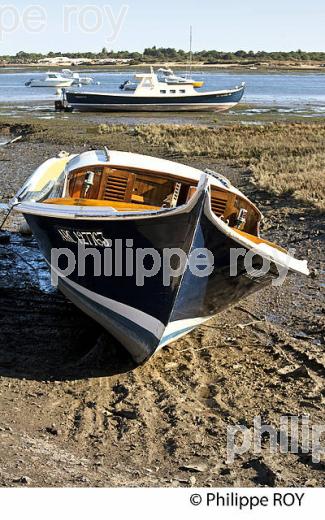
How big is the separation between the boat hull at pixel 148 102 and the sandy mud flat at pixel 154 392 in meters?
36.7

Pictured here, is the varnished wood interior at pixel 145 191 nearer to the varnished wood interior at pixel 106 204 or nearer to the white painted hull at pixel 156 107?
the varnished wood interior at pixel 106 204

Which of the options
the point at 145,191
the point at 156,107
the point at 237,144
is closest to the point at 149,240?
the point at 145,191

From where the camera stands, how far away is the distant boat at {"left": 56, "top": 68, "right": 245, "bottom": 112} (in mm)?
47500

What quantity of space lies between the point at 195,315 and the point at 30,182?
4.17 m

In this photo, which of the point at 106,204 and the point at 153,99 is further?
the point at 153,99

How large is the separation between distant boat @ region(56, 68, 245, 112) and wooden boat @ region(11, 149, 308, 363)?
124 ft

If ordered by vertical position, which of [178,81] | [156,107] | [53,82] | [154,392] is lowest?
[156,107]

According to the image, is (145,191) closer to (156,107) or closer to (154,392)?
(154,392)

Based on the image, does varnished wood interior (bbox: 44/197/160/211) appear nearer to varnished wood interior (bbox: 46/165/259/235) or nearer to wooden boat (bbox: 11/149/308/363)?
wooden boat (bbox: 11/149/308/363)

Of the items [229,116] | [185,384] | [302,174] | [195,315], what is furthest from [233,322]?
[229,116]

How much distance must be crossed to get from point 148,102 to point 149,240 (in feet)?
135

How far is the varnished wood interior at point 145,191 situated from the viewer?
399 inches

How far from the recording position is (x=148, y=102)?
48.0 m

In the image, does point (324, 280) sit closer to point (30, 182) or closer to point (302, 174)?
point (30, 182)
